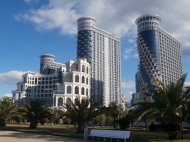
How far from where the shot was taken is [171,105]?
1691 centimetres

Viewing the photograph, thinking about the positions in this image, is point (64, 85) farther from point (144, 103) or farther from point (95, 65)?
point (144, 103)

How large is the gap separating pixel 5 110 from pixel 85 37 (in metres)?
114

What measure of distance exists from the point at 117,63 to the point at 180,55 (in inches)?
1637

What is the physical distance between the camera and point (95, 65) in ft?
473

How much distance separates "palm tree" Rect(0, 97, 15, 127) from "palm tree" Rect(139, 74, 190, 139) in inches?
925

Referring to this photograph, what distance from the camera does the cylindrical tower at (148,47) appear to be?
11594cm

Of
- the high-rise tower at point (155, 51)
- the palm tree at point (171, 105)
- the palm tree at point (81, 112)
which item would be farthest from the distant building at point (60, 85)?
the palm tree at point (171, 105)

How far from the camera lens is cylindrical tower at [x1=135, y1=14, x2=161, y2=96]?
380 feet

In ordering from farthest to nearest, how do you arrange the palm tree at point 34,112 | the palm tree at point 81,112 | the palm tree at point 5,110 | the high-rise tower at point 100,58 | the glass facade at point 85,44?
the high-rise tower at point 100,58, the glass facade at point 85,44, the palm tree at point 5,110, the palm tree at point 34,112, the palm tree at point 81,112

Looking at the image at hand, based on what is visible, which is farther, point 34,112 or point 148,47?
point 148,47

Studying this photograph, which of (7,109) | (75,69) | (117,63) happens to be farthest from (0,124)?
(117,63)

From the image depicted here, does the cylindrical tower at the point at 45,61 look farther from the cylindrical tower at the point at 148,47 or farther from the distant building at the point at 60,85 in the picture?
the cylindrical tower at the point at 148,47

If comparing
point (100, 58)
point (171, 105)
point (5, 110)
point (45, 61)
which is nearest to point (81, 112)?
point (171, 105)

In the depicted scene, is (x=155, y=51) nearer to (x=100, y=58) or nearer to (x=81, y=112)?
(x=100, y=58)
